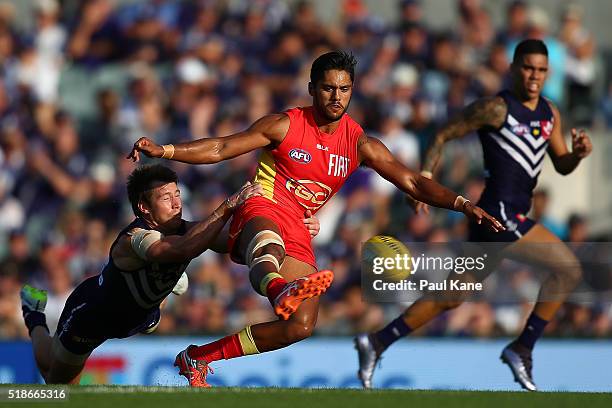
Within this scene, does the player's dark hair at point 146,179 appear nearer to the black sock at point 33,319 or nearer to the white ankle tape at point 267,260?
the white ankle tape at point 267,260

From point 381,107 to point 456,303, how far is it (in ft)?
21.1

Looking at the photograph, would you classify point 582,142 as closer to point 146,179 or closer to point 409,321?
point 409,321

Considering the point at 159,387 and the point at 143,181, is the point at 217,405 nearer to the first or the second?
the point at 159,387

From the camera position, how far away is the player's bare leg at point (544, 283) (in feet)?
36.9

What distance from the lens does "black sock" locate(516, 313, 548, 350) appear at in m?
11.4

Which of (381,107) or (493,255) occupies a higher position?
(381,107)

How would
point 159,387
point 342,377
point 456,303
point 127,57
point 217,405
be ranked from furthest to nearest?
point 127,57 < point 342,377 < point 456,303 < point 159,387 < point 217,405

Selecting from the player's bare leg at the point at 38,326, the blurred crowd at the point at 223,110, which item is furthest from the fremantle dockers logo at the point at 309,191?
the blurred crowd at the point at 223,110

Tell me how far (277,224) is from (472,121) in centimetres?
256

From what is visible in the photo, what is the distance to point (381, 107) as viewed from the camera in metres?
17.4

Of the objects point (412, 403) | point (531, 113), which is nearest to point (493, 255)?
point (531, 113)

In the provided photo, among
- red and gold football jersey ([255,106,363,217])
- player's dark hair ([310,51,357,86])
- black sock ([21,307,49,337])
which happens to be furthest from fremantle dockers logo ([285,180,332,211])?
black sock ([21,307,49,337])

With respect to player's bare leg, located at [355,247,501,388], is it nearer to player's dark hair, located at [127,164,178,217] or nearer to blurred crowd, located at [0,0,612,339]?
player's dark hair, located at [127,164,178,217]

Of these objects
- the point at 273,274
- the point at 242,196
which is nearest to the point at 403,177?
the point at 242,196
